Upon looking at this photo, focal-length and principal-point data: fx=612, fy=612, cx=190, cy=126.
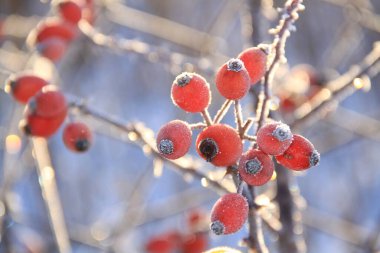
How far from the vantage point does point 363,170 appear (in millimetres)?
6074

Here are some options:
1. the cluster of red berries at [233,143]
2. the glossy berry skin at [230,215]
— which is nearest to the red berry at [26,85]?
the cluster of red berries at [233,143]

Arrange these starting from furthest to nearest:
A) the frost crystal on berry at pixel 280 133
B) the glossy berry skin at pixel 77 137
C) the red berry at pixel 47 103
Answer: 1. the glossy berry skin at pixel 77 137
2. the red berry at pixel 47 103
3. the frost crystal on berry at pixel 280 133

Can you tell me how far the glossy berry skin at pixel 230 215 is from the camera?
1.47 metres

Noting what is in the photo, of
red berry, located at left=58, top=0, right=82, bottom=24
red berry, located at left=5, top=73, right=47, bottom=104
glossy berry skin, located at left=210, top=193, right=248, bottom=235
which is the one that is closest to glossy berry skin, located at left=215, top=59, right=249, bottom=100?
glossy berry skin, located at left=210, top=193, right=248, bottom=235

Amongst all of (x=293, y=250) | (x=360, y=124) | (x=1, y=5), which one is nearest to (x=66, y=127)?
(x=293, y=250)

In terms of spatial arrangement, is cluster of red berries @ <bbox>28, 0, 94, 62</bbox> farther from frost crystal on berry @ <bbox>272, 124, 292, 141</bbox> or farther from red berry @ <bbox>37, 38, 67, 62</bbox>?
frost crystal on berry @ <bbox>272, 124, 292, 141</bbox>

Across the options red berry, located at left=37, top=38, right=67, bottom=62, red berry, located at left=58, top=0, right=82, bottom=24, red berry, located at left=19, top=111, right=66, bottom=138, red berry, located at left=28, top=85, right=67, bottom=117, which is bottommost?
red berry, located at left=19, top=111, right=66, bottom=138

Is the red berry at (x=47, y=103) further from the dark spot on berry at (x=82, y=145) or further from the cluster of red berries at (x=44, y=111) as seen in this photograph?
the dark spot on berry at (x=82, y=145)

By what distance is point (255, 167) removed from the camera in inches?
57.6

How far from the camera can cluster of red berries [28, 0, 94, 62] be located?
9.07 ft

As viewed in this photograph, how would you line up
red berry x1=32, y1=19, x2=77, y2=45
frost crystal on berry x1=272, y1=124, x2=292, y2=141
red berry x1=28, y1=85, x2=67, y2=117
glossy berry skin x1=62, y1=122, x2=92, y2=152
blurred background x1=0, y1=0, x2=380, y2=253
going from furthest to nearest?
red berry x1=32, y1=19, x2=77, y2=45 < blurred background x1=0, y1=0, x2=380, y2=253 < glossy berry skin x1=62, y1=122, x2=92, y2=152 < red berry x1=28, y1=85, x2=67, y2=117 < frost crystal on berry x1=272, y1=124, x2=292, y2=141

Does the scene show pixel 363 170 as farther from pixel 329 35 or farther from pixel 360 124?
pixel 360 124

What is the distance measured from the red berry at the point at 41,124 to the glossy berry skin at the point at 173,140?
0.72m

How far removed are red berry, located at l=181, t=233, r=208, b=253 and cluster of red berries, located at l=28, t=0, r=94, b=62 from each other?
1.14 m
